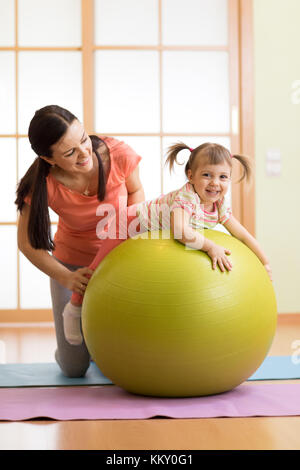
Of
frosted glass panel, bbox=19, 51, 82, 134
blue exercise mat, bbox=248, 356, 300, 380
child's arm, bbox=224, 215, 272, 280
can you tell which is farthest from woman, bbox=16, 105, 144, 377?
frosted glass panel, bbox=19, 51, 82, 134

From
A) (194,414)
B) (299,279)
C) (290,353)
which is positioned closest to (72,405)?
(194,414)

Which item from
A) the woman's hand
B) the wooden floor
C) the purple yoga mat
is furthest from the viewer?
the woman's hand

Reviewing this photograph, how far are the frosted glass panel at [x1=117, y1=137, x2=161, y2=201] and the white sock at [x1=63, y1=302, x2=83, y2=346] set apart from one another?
81.1 inches

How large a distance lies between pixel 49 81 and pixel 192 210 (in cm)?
250

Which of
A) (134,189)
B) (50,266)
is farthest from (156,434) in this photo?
(134,189)

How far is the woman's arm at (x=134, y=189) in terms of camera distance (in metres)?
2.39

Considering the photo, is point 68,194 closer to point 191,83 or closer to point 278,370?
point 278,370

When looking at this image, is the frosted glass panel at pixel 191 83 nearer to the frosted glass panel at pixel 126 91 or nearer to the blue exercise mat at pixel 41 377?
the frosted glass panel at pixel 126 91

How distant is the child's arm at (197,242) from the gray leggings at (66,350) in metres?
0.69

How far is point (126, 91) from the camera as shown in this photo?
418 cm

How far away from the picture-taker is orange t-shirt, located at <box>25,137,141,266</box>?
229cm

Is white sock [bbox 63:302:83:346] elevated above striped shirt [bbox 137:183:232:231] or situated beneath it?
situated beneath

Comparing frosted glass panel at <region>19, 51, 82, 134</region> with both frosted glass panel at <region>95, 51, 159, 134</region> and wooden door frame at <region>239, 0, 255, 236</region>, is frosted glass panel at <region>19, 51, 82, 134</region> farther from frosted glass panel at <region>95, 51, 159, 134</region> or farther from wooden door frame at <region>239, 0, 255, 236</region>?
wooden door frame at <region>239, 0, 255, 236</region>
